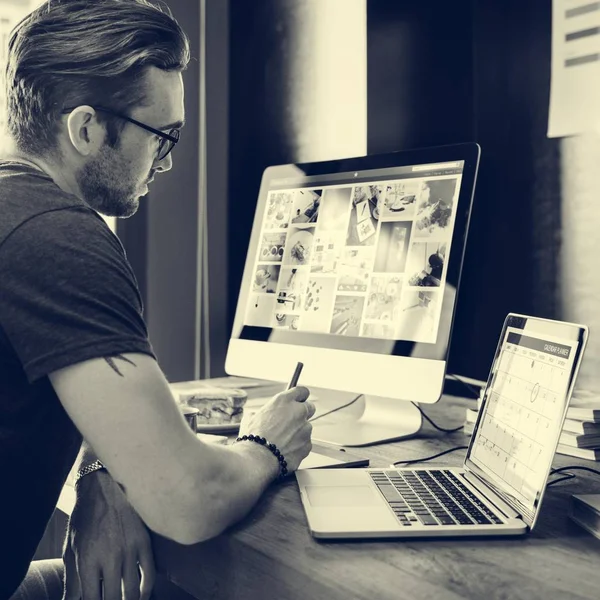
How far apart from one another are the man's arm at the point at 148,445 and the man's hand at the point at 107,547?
6.2 inches

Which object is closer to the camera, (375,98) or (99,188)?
(99,188)

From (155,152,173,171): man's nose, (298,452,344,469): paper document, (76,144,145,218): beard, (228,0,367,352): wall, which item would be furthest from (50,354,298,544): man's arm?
(228,0,367,352): wall

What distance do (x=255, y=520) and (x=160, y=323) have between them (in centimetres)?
125

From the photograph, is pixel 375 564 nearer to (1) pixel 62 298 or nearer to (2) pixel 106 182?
(1) pixel 62 298

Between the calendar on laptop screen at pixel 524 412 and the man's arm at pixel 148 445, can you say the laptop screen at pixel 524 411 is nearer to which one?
the calendar on laptop screen at pixel 524 412

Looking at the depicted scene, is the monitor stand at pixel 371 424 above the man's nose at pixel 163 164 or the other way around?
the other way around

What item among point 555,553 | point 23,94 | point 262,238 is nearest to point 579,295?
point 262,238

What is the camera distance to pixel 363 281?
1.30 m

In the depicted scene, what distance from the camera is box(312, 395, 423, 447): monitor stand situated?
1.25 metres

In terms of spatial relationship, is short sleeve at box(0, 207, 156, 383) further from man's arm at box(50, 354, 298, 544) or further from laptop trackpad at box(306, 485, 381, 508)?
laptop trackpad at box(306, 485, 381, 508)

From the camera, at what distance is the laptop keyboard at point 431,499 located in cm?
81

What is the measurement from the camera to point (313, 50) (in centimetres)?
199

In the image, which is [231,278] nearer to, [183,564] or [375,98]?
[375,98]

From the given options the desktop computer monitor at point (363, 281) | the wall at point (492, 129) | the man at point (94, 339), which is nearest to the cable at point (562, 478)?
the desktop computer monitor at point (363, 281)
